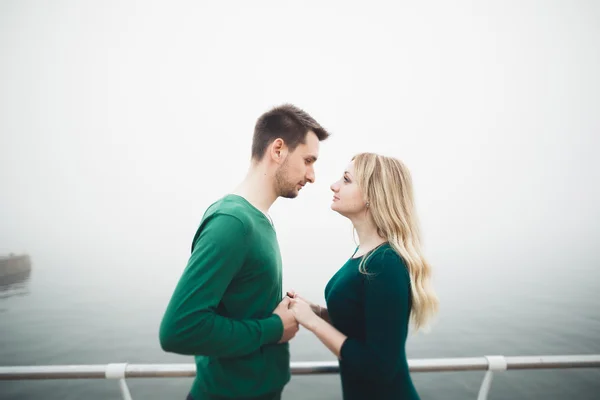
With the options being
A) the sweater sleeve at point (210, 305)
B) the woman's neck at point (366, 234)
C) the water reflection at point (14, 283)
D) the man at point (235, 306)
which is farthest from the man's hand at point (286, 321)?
the water reflection at point (14, 283)

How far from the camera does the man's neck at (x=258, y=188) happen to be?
212 centimetres

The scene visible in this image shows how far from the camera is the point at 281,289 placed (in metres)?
2.02

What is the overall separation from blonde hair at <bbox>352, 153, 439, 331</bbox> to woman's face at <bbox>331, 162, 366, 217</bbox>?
0.14 ft

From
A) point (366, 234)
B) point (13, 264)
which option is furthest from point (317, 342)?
point (13, 264)

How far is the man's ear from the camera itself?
228 centimetres

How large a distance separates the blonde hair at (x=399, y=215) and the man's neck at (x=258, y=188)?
66 cm

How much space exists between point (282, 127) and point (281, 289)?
1.12 metres

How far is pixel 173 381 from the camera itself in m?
29.7

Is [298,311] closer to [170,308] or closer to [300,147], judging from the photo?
[170,308]

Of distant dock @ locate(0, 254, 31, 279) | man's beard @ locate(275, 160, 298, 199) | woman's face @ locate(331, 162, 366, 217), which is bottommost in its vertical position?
distant dock @ locate(0, 254, 31, 279)

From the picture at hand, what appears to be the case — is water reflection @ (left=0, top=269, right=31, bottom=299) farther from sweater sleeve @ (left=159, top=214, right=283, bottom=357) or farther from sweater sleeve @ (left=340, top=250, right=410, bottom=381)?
sweater sleeve @ (left=340, top=250, right=410, bottom=381)

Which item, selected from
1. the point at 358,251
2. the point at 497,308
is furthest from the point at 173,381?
the point at 497,308

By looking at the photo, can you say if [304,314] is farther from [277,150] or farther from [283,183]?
[277,150]

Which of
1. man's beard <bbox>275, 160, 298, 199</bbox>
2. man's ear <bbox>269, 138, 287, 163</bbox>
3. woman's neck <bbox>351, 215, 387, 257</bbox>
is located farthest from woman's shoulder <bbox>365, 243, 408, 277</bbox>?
man's ear <bbox>269, 138, 287, 163</bbox>
